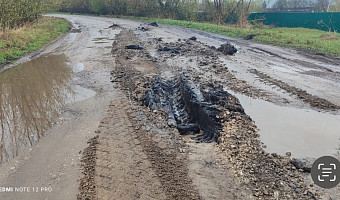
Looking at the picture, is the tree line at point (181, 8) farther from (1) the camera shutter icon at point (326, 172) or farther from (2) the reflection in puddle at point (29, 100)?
(1) the camera shutter icon at point (326, 172)

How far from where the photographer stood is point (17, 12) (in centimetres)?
1986

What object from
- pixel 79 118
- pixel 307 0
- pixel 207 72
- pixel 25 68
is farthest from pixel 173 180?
pixel 307 0

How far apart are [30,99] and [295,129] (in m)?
7.36

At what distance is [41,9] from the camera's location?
24656 mm

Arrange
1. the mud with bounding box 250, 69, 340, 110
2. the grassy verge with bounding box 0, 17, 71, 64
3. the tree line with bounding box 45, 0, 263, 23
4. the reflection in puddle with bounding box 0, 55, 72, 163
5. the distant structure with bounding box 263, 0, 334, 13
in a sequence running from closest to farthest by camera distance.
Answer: the reflection in puddle with bounding box 0, 55, 72, 163 < the mud with bounding box 250, 69, 340, 110 < the grassy verge with bounding box 0, 17, 71, 64 < the tree line with bounding box 45, 0, 263, 23 < the distant structure with bounding box 263, 0, 334, 13

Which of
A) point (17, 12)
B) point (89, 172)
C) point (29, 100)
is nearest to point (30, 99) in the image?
point (29, 100)

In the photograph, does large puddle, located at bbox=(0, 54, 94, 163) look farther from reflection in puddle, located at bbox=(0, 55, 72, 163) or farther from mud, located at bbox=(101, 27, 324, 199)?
mud, located at bbox=(101, 27, 324, 199)

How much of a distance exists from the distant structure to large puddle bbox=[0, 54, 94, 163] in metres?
36.1

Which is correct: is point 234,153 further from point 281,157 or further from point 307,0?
point 307,0

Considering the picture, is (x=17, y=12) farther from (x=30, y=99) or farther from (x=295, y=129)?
(x=295, y=129)

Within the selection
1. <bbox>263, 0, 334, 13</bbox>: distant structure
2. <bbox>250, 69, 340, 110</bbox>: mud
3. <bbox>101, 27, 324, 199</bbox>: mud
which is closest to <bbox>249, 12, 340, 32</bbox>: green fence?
<bbox>263, 0, 334, 13</bbox>: distant structure

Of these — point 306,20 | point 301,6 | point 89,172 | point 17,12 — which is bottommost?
point 89,172

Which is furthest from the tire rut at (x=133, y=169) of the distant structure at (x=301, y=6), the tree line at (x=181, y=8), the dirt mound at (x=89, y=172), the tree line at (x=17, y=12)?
the distant structure at (x=301, y=6)

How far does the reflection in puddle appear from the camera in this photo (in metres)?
6.07
